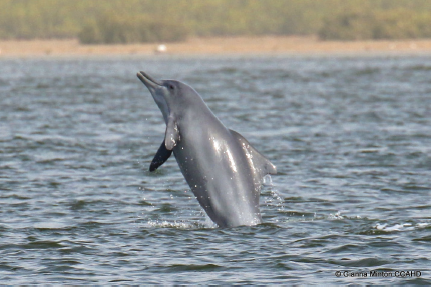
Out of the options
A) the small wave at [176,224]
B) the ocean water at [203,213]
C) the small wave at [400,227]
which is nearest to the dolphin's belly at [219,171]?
the ocean water at [203,213]

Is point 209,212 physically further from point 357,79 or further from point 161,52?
point 161,52

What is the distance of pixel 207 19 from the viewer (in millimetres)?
130500

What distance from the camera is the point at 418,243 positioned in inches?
499

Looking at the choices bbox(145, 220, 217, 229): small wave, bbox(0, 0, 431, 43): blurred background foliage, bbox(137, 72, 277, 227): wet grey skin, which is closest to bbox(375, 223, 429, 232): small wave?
bbox(137, 72, 277, 227): wet grey skin

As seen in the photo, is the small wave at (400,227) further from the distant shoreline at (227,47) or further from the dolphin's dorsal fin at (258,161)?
the distant shoreline at (227,47)

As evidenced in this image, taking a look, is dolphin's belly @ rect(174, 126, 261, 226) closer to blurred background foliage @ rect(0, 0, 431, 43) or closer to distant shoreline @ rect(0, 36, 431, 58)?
distant shoreline @ rect(0, 36, 431, 58)

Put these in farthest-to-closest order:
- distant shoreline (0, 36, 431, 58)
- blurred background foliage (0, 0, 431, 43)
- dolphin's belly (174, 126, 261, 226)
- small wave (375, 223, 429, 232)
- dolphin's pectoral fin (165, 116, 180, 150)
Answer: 1. blurred background foliage (0, 0, 431, 43)
2. distant shoreline (0, 36, 431, 58)
3. small wave (375, 223, 429, 232)
4. dolphin's belly (174, 126, 261, 226)
5. dolphin's pectoral fin (165, 116, 180, 150)

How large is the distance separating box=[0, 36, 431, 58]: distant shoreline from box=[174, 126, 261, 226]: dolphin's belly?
265ft

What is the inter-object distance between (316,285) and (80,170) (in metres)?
10.3

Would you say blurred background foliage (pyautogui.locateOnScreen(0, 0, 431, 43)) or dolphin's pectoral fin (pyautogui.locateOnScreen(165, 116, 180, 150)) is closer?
dolphin's pectoral fin (pyautogui.locateOnScreen(165, 116, 180, 150))

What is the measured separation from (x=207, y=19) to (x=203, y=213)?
117 meters

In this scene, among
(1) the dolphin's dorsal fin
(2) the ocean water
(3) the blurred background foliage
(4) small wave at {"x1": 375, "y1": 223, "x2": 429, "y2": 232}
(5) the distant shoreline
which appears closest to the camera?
(2) the ocean water

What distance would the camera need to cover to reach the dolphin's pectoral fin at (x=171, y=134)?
12336 mm

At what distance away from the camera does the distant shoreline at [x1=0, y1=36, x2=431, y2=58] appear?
98062mm
